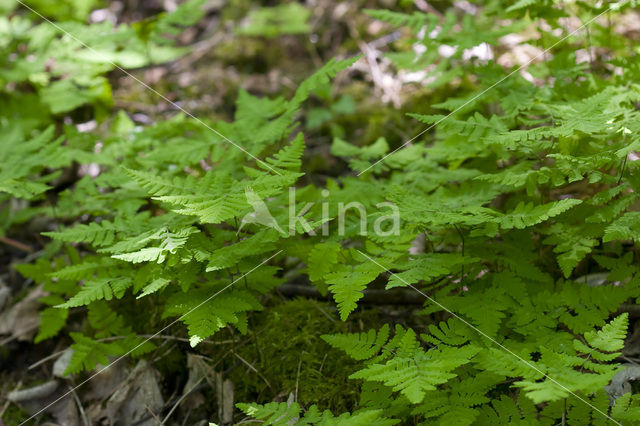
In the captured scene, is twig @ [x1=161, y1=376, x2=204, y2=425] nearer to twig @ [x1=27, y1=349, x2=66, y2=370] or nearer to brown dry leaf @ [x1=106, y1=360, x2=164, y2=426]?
brown dry leaf @ [x1=106, y1=360, x2=164, y2=426]

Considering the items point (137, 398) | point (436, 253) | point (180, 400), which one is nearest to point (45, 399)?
point (137, 398)

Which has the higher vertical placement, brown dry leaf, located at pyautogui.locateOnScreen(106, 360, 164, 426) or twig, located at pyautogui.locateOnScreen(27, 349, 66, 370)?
brown dry leaf, located at pyautogui.locateOnScreen(106, 360, 164, 426)

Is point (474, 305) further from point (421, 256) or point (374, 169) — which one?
point (374, 169)

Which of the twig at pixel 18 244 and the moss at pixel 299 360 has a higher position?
the moss at pixel 299 360

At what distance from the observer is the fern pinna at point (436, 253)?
2.01 m

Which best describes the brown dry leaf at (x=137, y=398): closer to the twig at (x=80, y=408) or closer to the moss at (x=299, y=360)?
the twig at (x=80, y=408)

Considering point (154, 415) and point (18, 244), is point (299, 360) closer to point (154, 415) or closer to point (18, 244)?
point (154, 415)

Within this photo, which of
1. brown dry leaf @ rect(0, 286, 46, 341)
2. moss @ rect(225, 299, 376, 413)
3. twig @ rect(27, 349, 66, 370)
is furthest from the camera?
brown dry leaf @ rect(0, 286, 46, 341)

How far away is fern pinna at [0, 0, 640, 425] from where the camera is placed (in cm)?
201

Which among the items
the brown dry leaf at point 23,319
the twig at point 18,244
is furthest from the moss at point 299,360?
the twig at point 18,244

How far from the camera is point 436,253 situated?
2375 millimetres

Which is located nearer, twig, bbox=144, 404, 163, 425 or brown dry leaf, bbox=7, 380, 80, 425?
twig, bbox=144, 404, 163, 425

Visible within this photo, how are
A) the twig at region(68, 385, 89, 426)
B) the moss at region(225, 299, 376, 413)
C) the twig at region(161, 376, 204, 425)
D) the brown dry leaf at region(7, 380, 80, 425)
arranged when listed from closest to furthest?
the moss at region(225, 299, 376, 413), the twig at region(161, 376, 204, 425), the twig at region(68, 385, 89, 426), the brown dry leaf at region(7, 380, 80, 425)

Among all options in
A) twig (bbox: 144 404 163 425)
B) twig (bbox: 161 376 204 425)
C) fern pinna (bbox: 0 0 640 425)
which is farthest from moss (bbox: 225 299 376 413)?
twig (bbox: 144 404 163 425)
